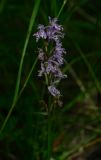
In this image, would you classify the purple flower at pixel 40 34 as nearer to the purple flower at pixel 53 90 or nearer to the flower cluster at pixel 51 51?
the flower cluster at pixel 51 51

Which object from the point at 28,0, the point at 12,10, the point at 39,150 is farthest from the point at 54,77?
the point at 28,0

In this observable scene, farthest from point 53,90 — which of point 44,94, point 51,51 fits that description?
point 44,94

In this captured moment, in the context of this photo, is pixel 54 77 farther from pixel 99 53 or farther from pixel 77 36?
pixel 77 36

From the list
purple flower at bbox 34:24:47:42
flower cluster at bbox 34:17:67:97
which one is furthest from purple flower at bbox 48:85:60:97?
purple flower at bbox 34:24:47:42

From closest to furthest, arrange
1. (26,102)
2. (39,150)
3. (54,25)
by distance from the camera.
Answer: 1. (54,25)
2. (39,150)
3. (26,102)

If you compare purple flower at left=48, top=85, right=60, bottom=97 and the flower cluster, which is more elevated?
the flower cluster

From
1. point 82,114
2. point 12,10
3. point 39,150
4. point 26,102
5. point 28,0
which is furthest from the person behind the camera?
point 28,0

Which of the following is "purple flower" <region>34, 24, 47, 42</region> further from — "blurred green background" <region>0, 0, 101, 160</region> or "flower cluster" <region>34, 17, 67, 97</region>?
"blurred green background" <region>0, 0, 101, 160</region>

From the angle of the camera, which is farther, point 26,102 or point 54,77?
point 26,102
